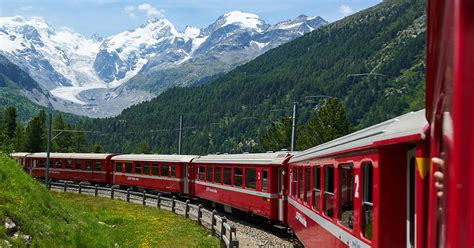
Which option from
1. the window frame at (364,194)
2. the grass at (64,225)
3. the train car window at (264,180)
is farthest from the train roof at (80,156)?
the window frame at (364,194)

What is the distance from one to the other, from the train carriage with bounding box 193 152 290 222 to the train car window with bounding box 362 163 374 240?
15.0 metres

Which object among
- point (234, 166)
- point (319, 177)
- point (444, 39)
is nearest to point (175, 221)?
point (234, 166)

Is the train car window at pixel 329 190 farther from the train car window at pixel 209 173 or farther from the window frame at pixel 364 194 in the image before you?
the train car window at pixel 209 173

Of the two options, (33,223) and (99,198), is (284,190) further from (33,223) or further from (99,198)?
(99,198)

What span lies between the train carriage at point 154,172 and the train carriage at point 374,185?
26.9 meters

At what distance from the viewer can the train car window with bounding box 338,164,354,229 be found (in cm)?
834

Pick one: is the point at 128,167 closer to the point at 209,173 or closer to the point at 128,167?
the point at 128,167

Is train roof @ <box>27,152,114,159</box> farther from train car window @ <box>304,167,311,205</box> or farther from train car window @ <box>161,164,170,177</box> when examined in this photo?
train car window @ <box>304,167,311,205</box>

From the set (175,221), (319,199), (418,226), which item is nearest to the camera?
(418,226)

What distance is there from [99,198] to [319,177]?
30199mm

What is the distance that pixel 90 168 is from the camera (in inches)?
2056

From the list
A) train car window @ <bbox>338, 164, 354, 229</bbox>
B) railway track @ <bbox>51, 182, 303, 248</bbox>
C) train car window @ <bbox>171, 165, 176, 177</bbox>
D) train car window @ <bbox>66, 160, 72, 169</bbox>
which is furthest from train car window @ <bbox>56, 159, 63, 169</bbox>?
train car window @ <bbox>338, 164, 354, 229</bbox>

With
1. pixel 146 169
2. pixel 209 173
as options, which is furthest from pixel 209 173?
pixel 146 169

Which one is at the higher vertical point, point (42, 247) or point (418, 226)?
point (418, 226)
